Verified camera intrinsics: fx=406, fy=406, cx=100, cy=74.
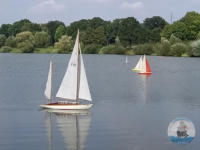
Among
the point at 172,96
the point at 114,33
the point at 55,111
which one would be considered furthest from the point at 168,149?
the point at 114,33


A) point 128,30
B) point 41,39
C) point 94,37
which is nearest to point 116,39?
point 94,37

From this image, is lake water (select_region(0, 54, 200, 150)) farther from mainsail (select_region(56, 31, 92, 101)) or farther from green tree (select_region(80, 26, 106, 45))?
green tree (select_region(80, 26, 106, 45))

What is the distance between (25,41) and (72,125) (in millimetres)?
153444

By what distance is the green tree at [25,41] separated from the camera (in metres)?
181

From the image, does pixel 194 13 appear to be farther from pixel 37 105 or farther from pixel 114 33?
pixel 37 105

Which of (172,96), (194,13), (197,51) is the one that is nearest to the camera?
(172,96)

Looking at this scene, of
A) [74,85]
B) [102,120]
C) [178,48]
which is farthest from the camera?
[178,48]

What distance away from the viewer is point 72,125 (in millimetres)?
34812

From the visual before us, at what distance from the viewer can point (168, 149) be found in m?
28.1

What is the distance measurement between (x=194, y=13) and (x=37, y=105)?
160 metres

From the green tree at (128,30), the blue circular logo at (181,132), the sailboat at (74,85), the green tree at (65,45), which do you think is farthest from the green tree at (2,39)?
the blue circular logo at (181,132)

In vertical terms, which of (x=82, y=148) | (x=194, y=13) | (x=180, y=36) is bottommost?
(x=82, y=148)

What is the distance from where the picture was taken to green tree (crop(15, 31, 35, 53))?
18075 cm

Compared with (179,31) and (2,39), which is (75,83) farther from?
(2,39)
